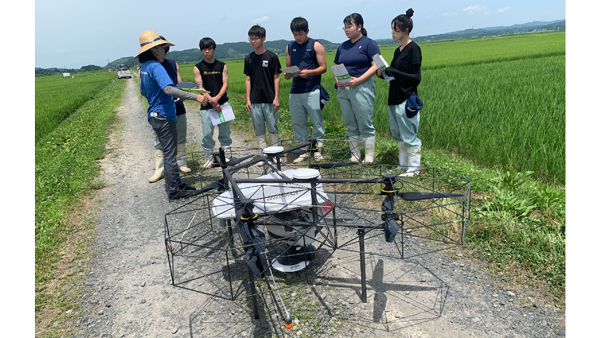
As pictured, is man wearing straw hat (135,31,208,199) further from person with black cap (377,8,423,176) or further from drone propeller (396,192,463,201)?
drone propeller (396,192,463,201)

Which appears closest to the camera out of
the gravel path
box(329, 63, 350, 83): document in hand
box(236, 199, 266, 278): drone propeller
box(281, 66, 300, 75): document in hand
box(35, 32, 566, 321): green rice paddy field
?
box(236, 199, 266, 278): drone propeller

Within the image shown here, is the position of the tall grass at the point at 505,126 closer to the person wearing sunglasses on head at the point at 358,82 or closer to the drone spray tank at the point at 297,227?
the person wearing sunglasses on head at the point at 358,82

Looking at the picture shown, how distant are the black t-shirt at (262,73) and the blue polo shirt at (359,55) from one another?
1.19m

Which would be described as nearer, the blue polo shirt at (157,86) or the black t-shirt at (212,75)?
the blue polo shirt at (157,86)

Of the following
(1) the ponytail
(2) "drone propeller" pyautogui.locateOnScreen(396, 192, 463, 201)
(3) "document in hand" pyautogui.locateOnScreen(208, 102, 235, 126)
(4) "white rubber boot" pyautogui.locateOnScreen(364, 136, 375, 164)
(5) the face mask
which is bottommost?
(2) "drone propeller" pyautogui.locateOnScreen(396, 192, 463, 201)

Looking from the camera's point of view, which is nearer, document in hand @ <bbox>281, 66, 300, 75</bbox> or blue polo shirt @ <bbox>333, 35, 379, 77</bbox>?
blue polo shirt @ <bbox>333, 35, 379, 77</bbox>

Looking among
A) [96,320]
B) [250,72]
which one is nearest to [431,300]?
[96,320]

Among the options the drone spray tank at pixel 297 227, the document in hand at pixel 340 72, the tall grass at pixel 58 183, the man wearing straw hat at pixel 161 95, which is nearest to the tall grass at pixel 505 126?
the document in hand at pixel 340 72

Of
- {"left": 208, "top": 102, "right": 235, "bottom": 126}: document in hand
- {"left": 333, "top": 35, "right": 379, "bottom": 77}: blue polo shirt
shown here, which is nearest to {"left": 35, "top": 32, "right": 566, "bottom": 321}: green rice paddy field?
{"left": 333, "top": 35, "right": 379, "bottom": 77}: blue polo shirt

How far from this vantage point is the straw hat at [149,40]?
4.30 m

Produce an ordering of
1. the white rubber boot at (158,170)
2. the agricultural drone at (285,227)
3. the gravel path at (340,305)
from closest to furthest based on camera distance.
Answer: the agricultural drone at (285,227)
the gravel path at (340,305)
the white rubber boot at (158,170)

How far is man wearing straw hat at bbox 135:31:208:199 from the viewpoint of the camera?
14.3 ft

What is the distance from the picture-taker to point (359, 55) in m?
4.94

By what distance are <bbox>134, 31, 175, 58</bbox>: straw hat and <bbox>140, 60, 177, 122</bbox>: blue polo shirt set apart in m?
0.20
